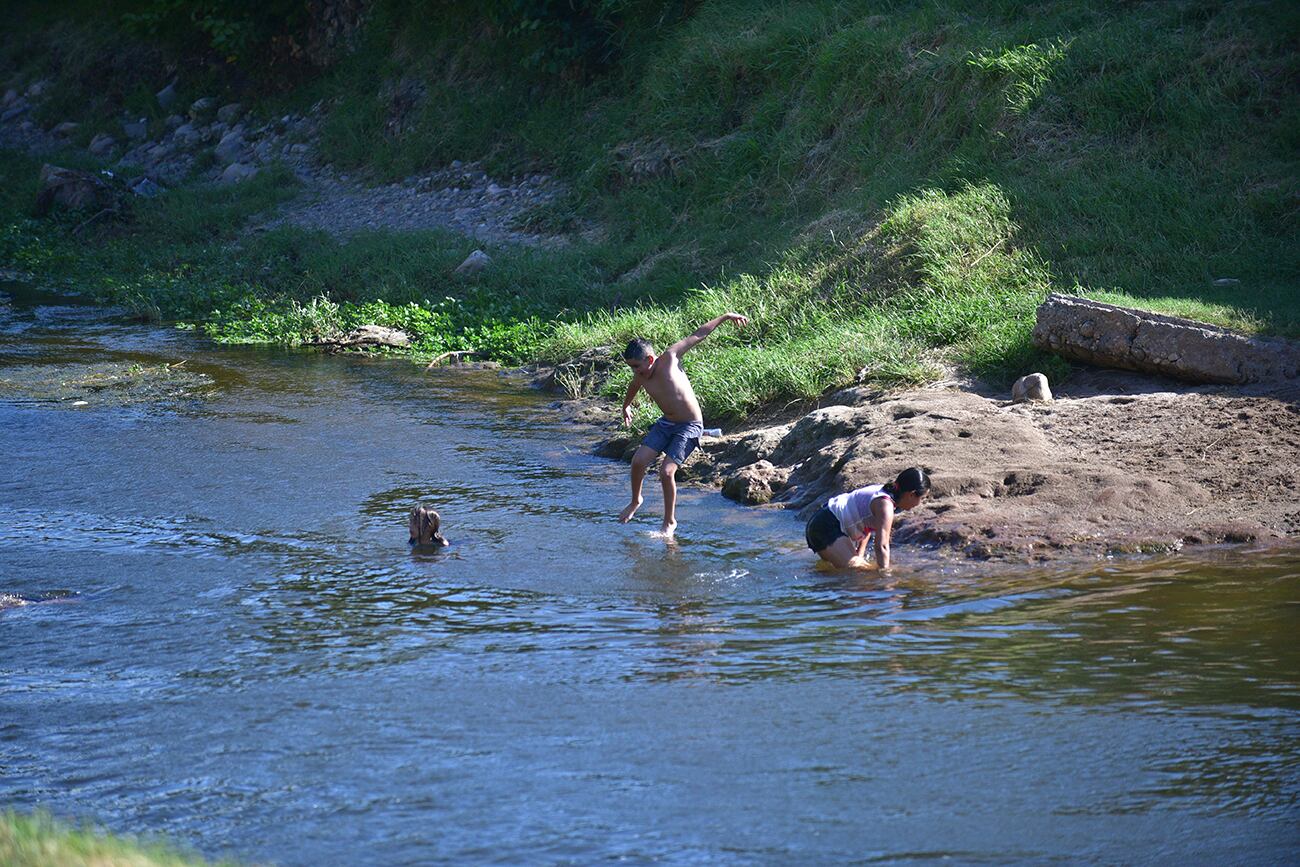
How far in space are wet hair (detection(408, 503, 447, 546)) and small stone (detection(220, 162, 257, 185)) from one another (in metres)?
15.3

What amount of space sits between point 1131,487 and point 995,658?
2.65 metres

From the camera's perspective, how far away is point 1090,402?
30.3 feet

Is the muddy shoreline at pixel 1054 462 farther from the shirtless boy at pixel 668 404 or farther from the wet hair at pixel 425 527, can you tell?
the wet hair at pixel 425 527

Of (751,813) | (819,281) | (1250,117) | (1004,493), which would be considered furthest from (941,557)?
(1250,117)

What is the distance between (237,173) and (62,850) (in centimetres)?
1992

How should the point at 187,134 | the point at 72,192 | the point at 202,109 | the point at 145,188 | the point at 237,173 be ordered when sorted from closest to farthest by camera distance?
the point at 72,192, the point at 145,188, the point at 237,173, the point at 187,134, the point at 202,109

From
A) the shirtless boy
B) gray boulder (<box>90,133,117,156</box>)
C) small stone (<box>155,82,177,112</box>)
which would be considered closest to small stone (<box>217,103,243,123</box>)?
small stone (<box>155,82,177,112</box>)

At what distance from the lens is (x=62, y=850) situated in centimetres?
315

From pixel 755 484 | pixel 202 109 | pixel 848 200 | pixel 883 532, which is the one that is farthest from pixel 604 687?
pixel 202 109

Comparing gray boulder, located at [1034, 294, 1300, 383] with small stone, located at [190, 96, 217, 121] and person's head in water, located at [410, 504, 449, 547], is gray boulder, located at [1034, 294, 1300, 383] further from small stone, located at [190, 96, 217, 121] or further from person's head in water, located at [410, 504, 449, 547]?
small stone, located at [190, 96, 217, 121]

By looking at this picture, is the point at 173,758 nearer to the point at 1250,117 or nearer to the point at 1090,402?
the point at 1090,402

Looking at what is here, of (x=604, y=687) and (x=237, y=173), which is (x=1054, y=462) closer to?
(x=604, y=687)

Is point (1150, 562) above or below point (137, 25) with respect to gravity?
below

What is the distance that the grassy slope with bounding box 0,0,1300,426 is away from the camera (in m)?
11.4
